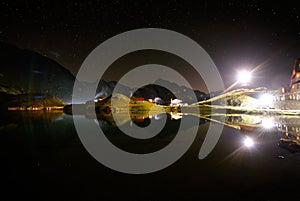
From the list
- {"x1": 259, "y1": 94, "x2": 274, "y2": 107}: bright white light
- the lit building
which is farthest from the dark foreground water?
{"x1": 259, "y1": 94, "x2": 274, "y2": 107}: bright white light

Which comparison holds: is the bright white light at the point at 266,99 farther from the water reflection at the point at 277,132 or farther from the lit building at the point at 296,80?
the water reflection at the point at 277,132

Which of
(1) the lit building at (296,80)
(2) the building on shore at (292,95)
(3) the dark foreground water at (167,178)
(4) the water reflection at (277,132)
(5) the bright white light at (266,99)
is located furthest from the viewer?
(5) the bright white light at (266,99)

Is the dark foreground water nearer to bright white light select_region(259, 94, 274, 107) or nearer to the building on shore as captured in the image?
the building on shore

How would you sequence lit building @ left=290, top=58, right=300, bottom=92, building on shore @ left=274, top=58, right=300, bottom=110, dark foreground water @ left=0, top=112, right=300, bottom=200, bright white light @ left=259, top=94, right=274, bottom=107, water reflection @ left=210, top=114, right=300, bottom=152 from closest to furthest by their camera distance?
dark foreground water @ left=0, top=112, right=300, bottom=200, water reflection @ left=210, top=114, right=300, bottom=152, building on shore @ left=274, top=58, right=300, bottom=110, lit building @ left=290, top=58, right=300, bottom=92, bright white light @ left=259, top=94, right=274, bottom=107

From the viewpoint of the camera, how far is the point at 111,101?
93312 mm

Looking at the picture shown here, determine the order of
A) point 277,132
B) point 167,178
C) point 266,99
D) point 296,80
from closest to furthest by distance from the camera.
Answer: point 167,178 → point 277,132 → point 296,80 → point 266,99

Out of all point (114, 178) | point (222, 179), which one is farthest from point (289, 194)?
point (114, 178)

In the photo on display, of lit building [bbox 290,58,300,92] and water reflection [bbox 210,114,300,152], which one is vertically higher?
lit building [bbox 290,58,300,92]

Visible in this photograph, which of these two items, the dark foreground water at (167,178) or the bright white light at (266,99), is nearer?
the dark foreground water at (167,178)

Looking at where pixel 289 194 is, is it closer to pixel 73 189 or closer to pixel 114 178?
pixel 114 178

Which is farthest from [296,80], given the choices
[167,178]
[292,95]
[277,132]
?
[167,178]

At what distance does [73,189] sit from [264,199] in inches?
272

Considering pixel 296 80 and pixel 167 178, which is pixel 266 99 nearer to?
pixel 296 80

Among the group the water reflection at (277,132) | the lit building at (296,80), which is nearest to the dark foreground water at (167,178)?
the water reflection at (277,132)
